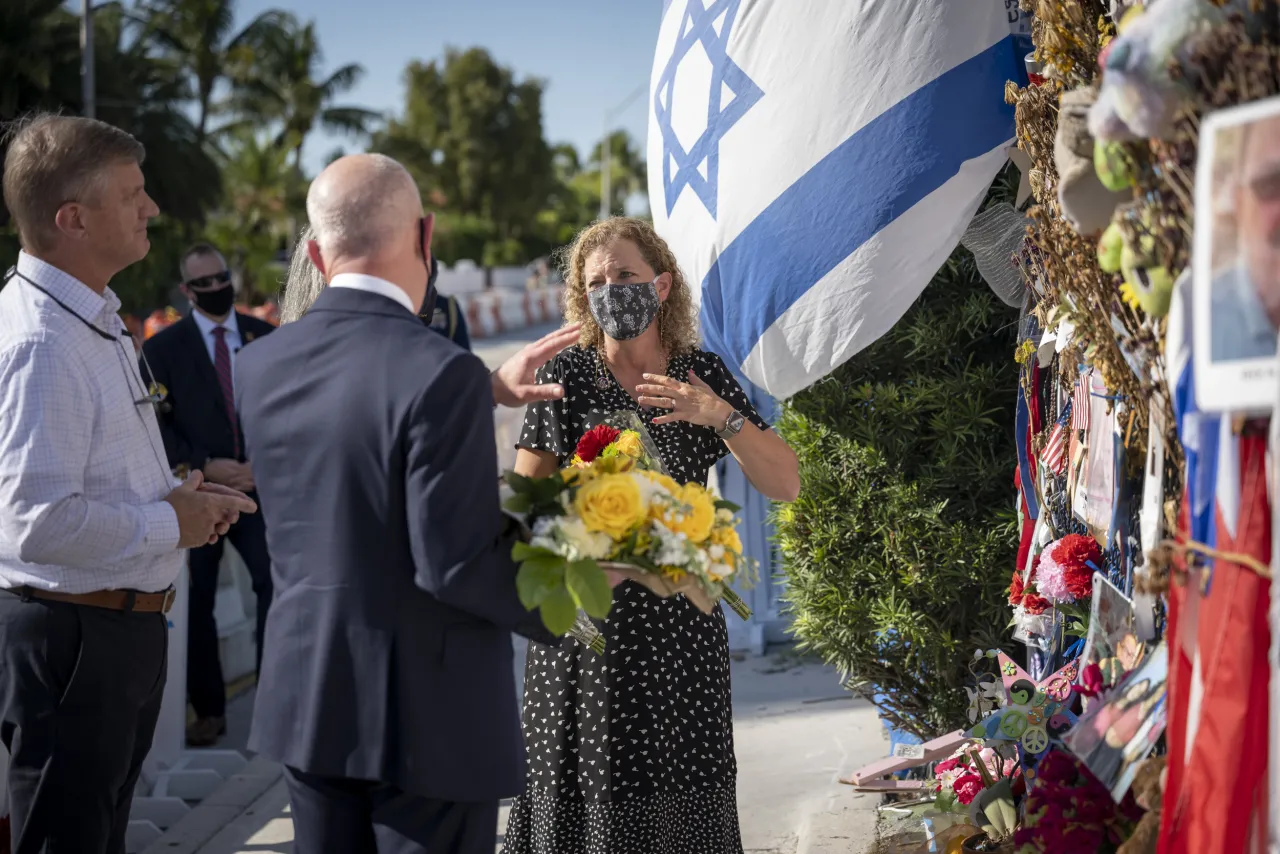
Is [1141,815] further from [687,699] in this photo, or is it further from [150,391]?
[150,391]

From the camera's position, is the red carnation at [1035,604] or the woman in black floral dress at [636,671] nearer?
the woman in black floral dress at [636,671]

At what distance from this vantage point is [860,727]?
19.3 feet

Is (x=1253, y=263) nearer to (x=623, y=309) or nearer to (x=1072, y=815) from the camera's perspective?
(x=1072, y=815)

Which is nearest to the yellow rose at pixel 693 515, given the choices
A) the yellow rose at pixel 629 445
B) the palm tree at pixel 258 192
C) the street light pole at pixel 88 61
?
the yellow rose at pixel 629 445

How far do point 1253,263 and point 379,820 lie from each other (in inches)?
67.5

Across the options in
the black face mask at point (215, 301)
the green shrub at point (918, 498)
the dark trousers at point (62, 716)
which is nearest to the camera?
the dark trousers at point (62, 716)

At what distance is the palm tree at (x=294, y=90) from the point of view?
5066 cm

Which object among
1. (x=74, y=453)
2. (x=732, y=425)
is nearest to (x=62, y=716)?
(x=74, y=453)

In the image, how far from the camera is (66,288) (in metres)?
2.94

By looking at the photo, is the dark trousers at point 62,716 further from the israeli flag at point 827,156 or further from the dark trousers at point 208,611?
the dark trousers at point 208,611

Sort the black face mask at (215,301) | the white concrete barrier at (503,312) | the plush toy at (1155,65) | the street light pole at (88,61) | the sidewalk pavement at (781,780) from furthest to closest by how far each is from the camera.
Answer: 1. the white concrete barrier at (503,312)
2. the street light pole at (88,61)
3. the black face mask at (215,301)
4. the sidewalk pavement at (781,780)
5. the plush toy at (1155,65)

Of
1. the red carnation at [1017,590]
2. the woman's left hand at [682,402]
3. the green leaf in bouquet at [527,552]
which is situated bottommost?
the red carnation at [1017,590]

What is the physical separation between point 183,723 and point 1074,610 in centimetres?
385

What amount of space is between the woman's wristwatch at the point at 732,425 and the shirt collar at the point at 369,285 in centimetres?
113
